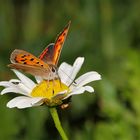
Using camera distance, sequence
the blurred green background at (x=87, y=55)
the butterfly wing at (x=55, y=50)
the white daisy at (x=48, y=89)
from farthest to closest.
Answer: the blurred green background at (x=87, y=55) < the butterfly wing at (x=55, y=50) < the white daisy at (x=48, y=89)

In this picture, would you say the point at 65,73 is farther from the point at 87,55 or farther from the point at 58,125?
the point at 87,55

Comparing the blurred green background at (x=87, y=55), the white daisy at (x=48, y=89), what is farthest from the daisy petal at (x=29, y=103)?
the blurred green background at (x=87, y=55)

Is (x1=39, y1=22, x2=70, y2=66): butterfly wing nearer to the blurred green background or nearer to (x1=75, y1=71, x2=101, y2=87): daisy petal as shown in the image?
(x1=75, y1=71, x2=101, y2=87): daisy petal

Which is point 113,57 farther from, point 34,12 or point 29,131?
point 29,131

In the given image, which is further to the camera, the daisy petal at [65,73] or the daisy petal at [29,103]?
the daisy petal at [65,73]

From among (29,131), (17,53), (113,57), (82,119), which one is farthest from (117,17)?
(17,53)

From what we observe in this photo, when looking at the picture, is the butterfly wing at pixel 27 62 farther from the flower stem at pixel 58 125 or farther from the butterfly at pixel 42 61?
the flower stem at pixel 58 125

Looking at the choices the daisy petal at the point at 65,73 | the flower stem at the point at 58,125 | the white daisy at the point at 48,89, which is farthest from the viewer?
the daisy petal at the point at 65,73
